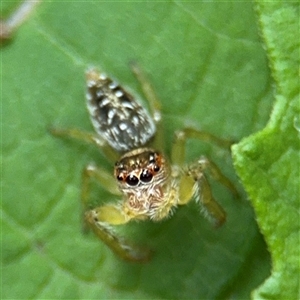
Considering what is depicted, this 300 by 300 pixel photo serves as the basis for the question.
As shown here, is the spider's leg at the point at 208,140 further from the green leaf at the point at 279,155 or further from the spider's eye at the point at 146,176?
the green leaf at the point at 279,155

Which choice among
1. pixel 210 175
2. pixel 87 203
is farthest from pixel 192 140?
pixel 87 203

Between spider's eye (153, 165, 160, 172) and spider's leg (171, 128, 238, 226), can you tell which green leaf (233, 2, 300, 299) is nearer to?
spider's leg (171, 128, 238, 226)

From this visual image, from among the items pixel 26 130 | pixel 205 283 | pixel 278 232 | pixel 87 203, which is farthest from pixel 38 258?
pixel 278 232

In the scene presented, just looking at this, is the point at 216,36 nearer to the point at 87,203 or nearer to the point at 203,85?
the point at 203,85

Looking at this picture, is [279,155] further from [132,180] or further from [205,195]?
[132,180]

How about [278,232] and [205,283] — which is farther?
[205,283]

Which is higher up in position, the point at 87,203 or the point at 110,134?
the point at 110,134

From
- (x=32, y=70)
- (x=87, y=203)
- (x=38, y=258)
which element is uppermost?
(x=32, y=70)
